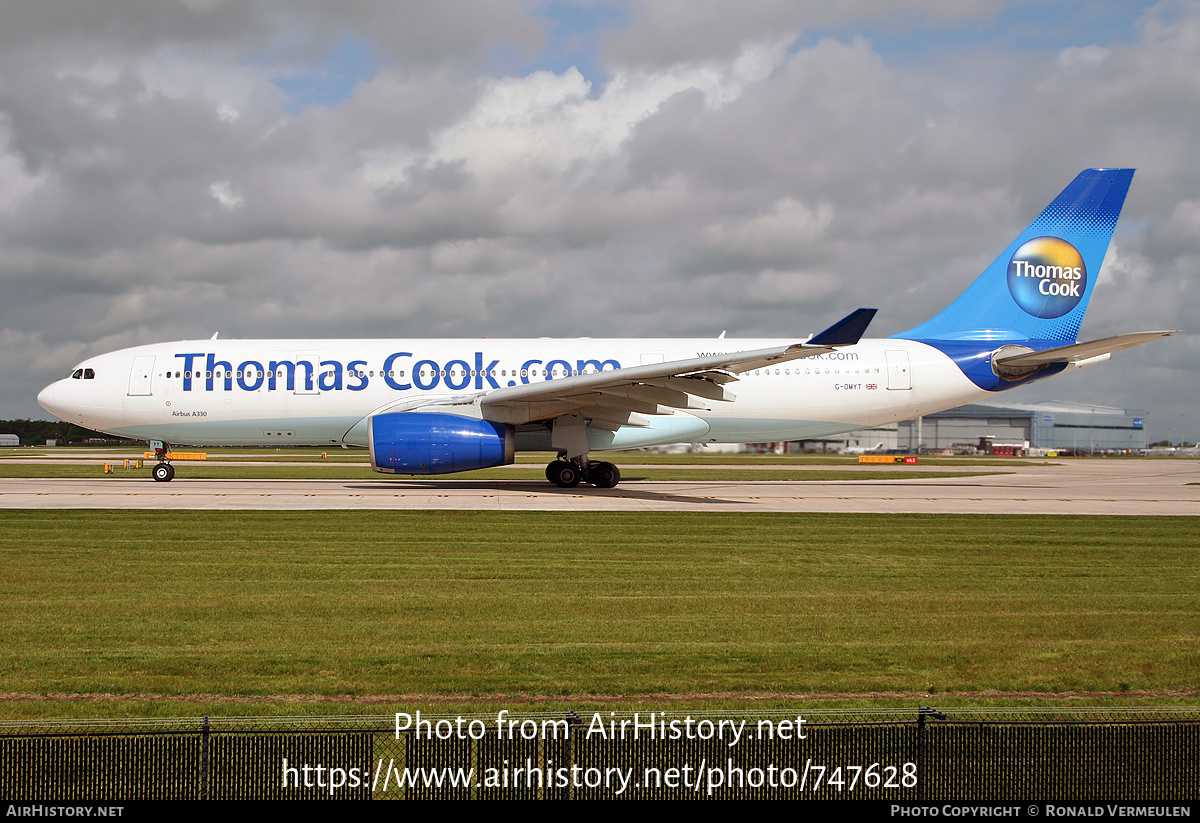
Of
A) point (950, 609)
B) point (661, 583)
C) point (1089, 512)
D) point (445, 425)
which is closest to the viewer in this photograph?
point (950, 609)

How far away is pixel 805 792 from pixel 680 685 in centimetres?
210

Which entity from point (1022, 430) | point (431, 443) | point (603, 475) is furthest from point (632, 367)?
point (1022, 430)

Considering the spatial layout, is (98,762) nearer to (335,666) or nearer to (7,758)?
(7,758)

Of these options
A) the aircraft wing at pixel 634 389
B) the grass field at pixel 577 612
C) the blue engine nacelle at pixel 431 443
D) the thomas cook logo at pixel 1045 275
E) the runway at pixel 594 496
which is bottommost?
the grass field at pixel 577 612

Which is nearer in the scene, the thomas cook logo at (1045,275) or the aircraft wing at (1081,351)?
the aircraft wing at (1081,351)

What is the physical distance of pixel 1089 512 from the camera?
1795 cm

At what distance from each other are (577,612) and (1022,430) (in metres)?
115

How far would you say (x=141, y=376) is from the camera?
77.7 ft

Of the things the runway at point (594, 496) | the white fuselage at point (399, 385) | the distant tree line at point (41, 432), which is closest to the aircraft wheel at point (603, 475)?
the runway at point (594, 496)

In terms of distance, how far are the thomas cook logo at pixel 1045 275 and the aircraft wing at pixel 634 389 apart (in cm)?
879

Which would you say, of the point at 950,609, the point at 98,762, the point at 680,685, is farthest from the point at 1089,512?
the point at 98,762

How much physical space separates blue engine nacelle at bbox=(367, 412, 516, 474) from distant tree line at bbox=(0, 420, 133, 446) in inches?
3892

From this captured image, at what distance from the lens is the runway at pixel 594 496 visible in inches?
689

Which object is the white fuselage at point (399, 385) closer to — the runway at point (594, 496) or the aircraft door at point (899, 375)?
the aircraft door at point (899, 375)
